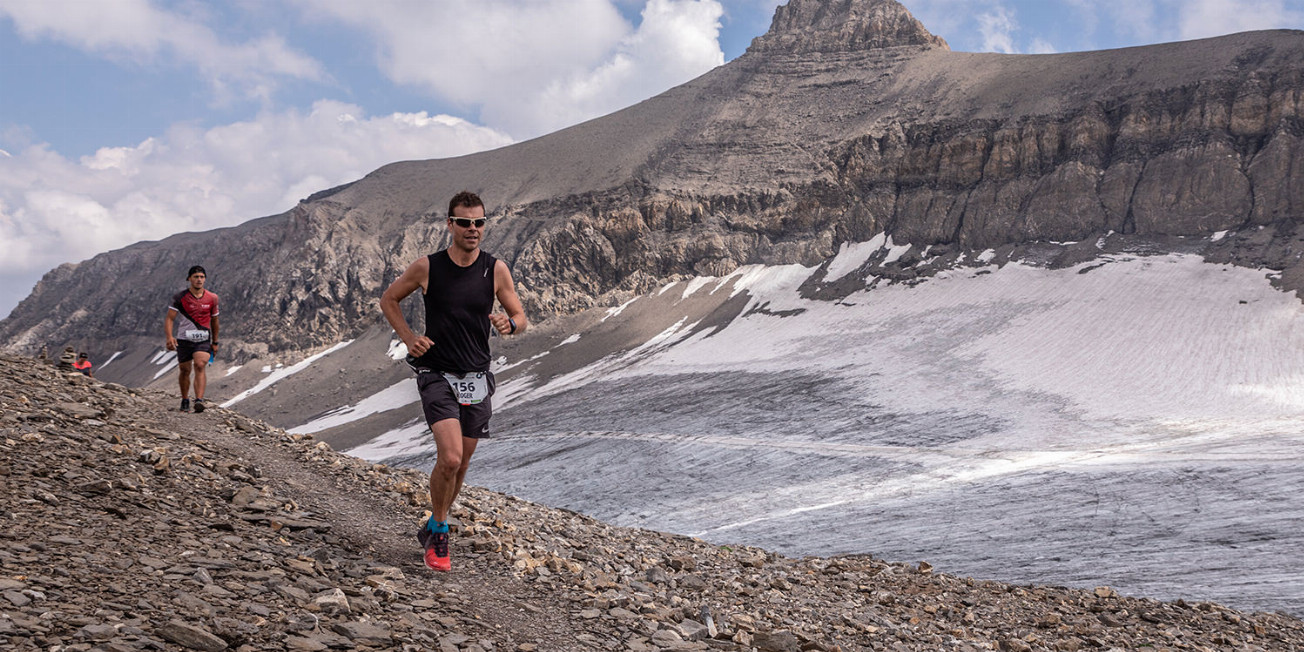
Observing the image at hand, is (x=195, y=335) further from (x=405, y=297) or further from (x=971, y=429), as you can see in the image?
(x=971, y=429)

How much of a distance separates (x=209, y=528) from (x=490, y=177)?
104808 millimetres

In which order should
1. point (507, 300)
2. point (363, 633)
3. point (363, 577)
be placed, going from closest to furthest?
point (363, 633) → point (363, 577) → point (507, 300)

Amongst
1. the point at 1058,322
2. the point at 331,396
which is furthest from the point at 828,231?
the point at 331,396

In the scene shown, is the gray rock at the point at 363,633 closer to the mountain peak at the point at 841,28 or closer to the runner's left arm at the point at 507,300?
the runner's left arm at the point at 507,300

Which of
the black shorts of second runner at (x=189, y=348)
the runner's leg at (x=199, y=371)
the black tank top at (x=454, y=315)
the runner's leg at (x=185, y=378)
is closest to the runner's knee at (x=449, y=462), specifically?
the black tank top at (x=454, y=315)

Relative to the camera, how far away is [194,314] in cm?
1390

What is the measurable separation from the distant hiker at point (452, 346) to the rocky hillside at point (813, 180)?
205 feet

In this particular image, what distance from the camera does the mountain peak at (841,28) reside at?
103m

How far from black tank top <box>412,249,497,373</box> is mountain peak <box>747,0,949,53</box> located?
10620 cm

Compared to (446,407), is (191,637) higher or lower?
lower

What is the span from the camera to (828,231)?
85.8 m

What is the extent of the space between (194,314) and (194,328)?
25 cm

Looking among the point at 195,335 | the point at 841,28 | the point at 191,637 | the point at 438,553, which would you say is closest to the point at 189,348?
the point at 195,335

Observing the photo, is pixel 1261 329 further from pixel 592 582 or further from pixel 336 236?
pixel 336 236
